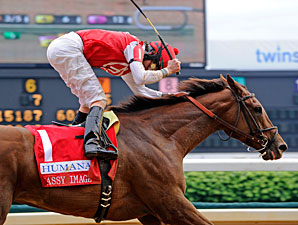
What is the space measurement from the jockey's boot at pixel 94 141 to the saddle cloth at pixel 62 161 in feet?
0.18

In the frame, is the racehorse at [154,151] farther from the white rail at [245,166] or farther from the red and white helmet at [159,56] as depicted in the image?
the white rail at [245,166]

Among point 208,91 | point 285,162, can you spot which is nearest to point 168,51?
point 208,91

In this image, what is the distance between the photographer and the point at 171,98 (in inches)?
139

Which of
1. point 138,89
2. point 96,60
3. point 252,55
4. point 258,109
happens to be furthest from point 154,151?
point 252,55

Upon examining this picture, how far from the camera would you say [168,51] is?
3445mm

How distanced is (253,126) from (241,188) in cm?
Answer: 122

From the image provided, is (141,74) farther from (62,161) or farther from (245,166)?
(245,166)

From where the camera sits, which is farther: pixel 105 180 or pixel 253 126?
pixel 253 126

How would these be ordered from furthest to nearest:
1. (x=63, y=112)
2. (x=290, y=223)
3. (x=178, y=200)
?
(x=63, y=112)
(x=290, y=223)
(x=178, y=200)

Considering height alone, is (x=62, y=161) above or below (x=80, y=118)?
below

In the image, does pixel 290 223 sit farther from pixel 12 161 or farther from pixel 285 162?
pixel 12 161

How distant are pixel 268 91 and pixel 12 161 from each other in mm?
5357

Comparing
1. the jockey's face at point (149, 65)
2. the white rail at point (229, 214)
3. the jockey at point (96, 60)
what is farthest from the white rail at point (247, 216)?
the jockey's face at point (149, 65)

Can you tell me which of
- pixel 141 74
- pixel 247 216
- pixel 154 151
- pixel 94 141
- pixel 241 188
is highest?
pixel 141 74
